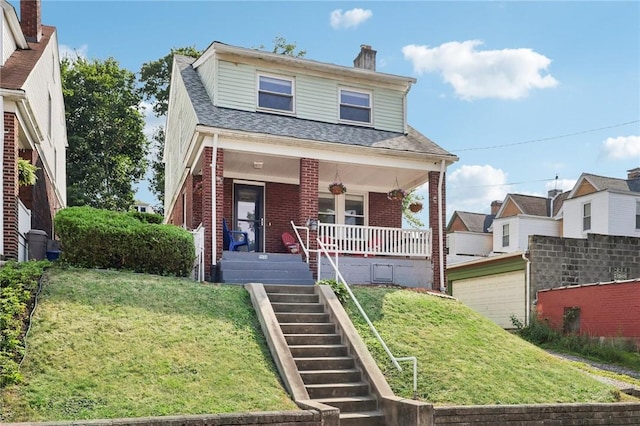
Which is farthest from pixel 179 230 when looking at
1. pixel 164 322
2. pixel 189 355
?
pixel 189 355

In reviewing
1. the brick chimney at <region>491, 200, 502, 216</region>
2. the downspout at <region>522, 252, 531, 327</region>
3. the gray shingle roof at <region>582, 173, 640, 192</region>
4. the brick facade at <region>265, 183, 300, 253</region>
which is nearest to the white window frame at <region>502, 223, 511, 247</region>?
the gray shingle roof at <region>582, 173, 640, 192</region>

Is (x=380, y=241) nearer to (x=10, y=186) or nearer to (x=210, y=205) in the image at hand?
(x=210, y=205)

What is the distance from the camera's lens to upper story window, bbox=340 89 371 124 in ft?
59.2

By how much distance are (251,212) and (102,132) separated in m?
19.2

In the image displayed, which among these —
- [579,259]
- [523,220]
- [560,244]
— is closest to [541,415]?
[560,244]

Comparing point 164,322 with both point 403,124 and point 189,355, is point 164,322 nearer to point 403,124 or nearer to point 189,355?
point 189,355

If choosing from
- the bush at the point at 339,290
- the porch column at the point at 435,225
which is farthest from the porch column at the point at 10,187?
the porch column at the point at 435,225

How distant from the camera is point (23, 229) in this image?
1350cm

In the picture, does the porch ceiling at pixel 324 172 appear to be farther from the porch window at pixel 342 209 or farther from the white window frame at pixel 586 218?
the white window frame at pixel 586 218

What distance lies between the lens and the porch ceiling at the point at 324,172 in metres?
16.0

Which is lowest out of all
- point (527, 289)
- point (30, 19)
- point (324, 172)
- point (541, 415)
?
point (541, 415)

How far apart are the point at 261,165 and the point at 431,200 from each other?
4.78 metres

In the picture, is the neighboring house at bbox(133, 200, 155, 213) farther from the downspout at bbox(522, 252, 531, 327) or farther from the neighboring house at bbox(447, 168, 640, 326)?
the downspout at bbox(522, 252, 531, 327)

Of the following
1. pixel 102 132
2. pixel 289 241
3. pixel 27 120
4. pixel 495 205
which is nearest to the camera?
pixel 27 120
